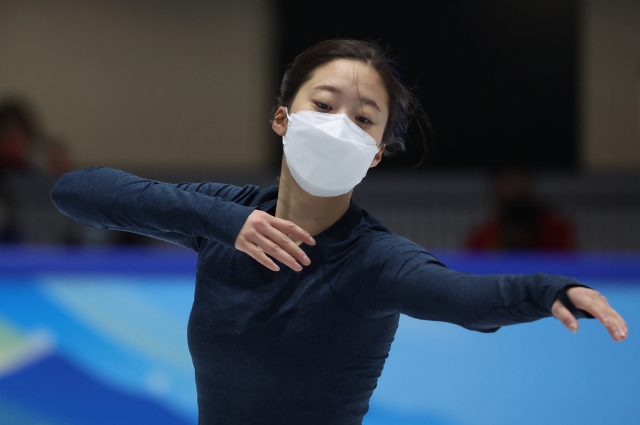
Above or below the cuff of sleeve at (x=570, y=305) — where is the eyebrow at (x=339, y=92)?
above

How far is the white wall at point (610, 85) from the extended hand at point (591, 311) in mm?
4390

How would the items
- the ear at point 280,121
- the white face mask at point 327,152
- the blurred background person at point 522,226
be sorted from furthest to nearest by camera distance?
1. the blurred background person at point 522,226
2. the ear at point 280,121
3. the white face mask at point 327,152

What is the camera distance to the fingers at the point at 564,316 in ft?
2.97

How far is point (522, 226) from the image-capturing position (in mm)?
3461

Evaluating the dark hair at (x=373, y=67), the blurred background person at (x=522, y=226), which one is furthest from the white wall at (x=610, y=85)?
the dark hair at (x=373, y=67)

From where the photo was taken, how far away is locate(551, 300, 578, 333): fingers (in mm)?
907

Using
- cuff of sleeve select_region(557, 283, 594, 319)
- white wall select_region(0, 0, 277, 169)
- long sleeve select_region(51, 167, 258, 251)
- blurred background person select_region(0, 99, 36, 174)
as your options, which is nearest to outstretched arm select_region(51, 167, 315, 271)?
long sleeve select_region(51, 167, 258, 251)

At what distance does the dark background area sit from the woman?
3930mm

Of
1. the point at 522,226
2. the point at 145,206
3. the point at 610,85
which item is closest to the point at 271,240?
the point at 145,206

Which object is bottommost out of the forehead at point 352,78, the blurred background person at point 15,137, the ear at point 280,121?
the blurred background person at point 15,137

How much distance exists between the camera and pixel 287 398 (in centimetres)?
128

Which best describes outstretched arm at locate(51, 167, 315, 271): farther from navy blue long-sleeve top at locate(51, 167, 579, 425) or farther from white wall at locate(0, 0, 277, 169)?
white wall at locate(0, 0, 277, 169)

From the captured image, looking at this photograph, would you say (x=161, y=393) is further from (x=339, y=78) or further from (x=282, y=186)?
(x=339, y=78)

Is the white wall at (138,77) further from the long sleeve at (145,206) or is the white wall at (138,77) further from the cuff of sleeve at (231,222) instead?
the cuff of sleeve at (231,222)
